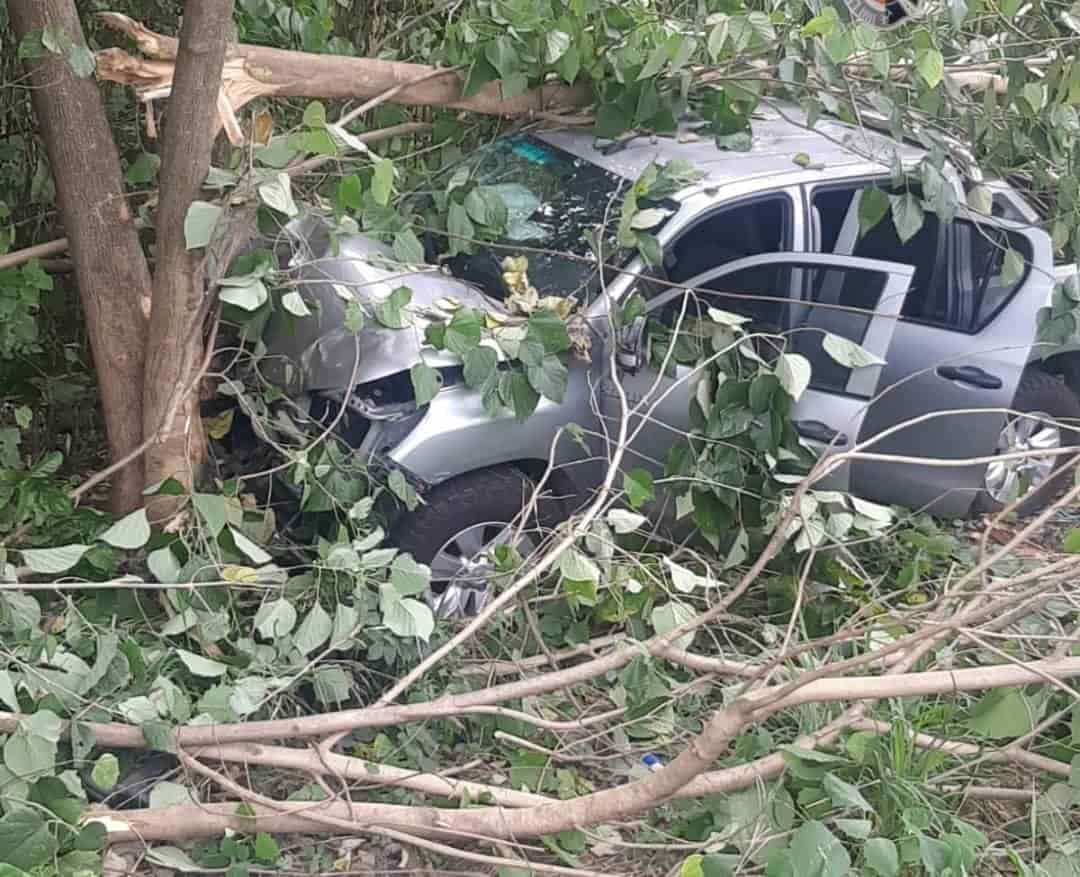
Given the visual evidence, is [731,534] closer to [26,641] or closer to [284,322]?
[284,322]

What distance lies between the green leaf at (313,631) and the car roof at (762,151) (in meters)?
1.94

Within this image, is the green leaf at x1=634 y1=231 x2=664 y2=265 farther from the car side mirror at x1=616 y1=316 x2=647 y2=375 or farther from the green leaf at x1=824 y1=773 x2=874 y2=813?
the green leaf at x1=824 y1=773 x2=874 y2=813

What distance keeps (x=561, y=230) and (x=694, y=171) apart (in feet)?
1.64

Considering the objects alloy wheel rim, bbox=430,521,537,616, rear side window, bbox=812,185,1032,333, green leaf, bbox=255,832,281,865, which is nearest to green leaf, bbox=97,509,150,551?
green leaf, bbox=255,832,281,865

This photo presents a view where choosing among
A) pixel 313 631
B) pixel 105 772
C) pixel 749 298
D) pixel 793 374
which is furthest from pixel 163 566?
→ pixel 749 298

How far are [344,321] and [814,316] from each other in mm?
1608

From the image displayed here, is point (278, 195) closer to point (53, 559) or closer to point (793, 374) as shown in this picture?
point (53, 559)

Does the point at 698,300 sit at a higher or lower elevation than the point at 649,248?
lower

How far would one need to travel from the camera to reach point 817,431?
3482 millimetres

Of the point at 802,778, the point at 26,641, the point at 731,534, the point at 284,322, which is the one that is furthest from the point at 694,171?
the point at 26,641

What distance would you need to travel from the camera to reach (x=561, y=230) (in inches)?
142

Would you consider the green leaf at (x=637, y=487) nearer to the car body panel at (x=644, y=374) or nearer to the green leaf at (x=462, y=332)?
the car body panel at (x=644, y=374)

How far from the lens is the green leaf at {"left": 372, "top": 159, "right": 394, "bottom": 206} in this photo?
2.80 meters

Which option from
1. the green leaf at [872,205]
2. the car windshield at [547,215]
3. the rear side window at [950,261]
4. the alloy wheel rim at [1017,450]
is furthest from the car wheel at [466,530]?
the alloy wheel rim at [1017,450]
